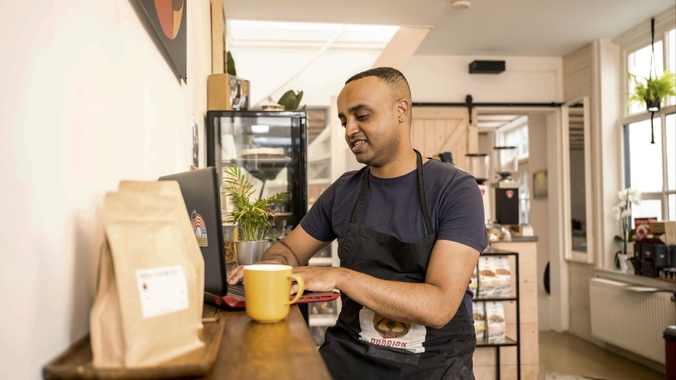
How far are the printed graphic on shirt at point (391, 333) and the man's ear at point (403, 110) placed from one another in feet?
2.00

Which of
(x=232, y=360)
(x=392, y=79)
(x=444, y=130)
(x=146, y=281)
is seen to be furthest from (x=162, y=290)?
(x=444, y=130)

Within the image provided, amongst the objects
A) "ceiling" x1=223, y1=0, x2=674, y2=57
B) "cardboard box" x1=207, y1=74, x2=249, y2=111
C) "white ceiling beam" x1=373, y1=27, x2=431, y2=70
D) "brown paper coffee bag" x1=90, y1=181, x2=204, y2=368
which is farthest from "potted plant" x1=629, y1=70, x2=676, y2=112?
"brown paper coffee bag" x1=90, y1=181, x2=204, y2=368

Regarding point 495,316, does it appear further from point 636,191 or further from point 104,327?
point 104,327

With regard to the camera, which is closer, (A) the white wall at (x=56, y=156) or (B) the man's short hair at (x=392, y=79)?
(A) the white wall at (x=56, y=156)

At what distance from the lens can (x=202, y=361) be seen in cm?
74

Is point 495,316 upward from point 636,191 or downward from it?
downward

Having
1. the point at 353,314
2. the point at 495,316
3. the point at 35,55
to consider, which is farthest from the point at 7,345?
the point at 495,316

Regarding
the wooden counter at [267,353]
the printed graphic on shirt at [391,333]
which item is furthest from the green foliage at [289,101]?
the wooden counter at [267,353]

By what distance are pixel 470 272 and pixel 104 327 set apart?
1.05 meters

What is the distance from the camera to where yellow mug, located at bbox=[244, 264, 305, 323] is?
1.09 meters

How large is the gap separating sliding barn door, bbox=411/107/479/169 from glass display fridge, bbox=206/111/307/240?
9.70 ft

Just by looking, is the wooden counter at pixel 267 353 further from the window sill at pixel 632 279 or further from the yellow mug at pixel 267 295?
the window sill at pixel 632 279

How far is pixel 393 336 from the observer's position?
1.61 meters

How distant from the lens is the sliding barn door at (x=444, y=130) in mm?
6535
